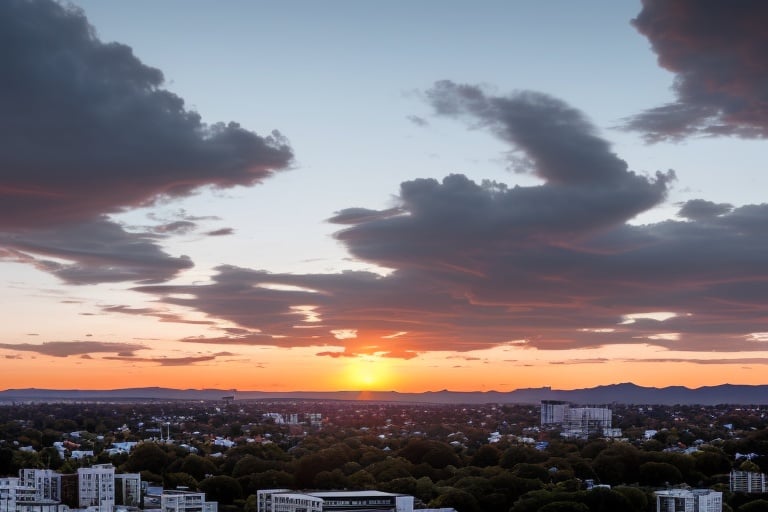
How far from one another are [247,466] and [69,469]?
44.3 feet

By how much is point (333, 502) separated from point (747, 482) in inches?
1508

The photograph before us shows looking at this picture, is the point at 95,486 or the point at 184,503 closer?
the point at 184,503

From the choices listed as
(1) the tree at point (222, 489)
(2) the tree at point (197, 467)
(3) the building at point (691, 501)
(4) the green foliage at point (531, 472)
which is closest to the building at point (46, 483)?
(1) the tree at point (222, 489)

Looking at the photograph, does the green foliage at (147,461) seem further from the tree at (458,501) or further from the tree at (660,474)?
the tree at (660,474)

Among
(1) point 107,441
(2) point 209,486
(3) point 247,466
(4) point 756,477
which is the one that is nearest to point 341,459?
(3) point 247,466

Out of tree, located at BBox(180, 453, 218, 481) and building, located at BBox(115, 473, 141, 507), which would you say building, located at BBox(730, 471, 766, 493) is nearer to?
tree, located at BBox(180, 453, 218, 481)

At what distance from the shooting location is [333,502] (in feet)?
241

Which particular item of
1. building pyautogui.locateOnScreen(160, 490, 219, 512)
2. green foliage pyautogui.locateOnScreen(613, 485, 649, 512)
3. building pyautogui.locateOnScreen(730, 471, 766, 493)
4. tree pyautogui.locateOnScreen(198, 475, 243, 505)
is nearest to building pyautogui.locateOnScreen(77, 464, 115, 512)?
building pyautogui.locateOnScreen(160, 490, 219, 512)

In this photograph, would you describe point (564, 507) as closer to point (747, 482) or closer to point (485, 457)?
point (747, 482)

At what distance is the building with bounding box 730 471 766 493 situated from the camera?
94.3 metres

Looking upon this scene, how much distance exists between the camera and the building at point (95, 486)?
79938 millimetres

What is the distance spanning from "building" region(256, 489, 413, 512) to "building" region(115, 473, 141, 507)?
10096mm

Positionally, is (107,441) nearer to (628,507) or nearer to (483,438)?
(483,438)

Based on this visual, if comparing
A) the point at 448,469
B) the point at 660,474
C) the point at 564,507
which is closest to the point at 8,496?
the point at 564,507
